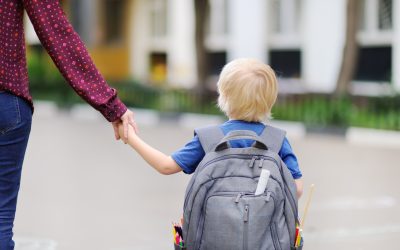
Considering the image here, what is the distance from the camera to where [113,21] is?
28.9 metres

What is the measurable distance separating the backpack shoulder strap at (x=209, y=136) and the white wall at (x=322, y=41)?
602 inches

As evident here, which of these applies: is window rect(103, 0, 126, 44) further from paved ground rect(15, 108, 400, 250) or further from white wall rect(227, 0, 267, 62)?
paved ground rect(15, 108, 400, 250)

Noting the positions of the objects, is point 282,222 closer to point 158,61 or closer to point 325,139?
point 325,139

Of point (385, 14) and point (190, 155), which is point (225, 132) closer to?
point (190, 155)

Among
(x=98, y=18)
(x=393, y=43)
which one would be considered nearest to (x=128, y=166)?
(x=393, y=43)

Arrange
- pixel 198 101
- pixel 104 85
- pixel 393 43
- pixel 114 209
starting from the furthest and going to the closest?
pixel 198 101, pixel 393 43, pixel 114 209, pixel 104 85

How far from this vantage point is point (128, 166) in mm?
11219

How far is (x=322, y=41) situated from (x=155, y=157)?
52.4ft

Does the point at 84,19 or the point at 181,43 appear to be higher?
the point at 84,19

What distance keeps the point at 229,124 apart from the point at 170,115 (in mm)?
14591

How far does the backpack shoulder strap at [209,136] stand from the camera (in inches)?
143

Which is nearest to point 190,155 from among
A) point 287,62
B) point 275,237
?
point 275,237

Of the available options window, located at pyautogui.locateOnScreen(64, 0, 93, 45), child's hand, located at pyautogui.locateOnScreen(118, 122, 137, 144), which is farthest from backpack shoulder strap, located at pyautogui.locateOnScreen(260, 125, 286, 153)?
window, located at pyautogui.locateOnScreen(64, 0, 93, 45)

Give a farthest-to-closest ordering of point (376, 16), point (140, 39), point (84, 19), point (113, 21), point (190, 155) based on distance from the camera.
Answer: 1. point (113, 21)
2. point (84, 19)
3. point (140, 39)
4. point (376, 16)
5. point (190, 155)
